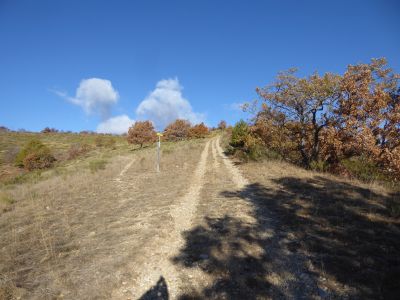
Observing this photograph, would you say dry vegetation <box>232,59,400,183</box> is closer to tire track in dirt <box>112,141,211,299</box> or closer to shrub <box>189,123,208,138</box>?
tire track in dirt <box>112,141,211,299</box>

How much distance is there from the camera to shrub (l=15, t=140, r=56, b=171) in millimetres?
46344

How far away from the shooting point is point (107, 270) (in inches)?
253

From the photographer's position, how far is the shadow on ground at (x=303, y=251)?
5531 mm

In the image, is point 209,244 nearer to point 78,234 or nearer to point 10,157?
point 78,234

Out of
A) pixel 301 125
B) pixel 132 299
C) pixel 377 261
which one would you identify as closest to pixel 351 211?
pixel 377 261

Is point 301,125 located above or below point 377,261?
above

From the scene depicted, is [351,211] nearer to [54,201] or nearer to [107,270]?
[107,270]

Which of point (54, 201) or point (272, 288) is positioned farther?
point (54, 201)

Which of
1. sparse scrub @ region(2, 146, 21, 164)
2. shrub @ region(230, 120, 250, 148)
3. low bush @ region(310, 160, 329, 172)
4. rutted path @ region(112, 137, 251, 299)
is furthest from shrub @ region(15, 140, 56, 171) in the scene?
rutted path @ region(112, 137, 251, 299)

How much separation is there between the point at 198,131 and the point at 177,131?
554 cm

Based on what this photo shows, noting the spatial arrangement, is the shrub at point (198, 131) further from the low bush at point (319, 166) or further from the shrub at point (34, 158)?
the low bush at point (319, 166)

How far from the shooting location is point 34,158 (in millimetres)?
46719

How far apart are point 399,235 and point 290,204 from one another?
12.5ft

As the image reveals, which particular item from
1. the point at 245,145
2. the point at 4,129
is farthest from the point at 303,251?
the point at 4,129
